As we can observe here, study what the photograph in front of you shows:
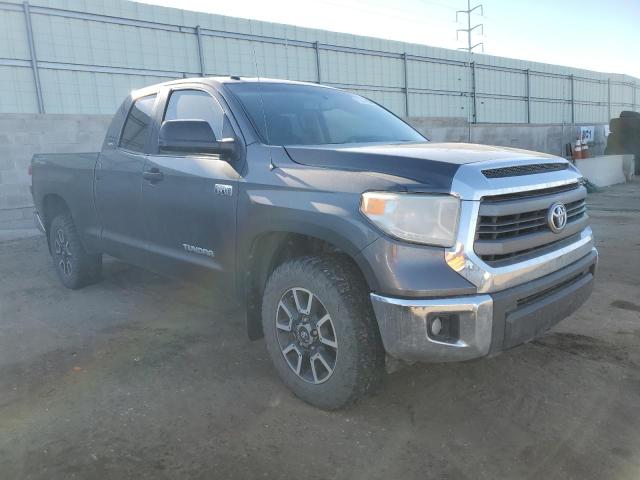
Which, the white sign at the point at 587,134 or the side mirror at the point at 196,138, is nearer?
the side mirror at the point at 196,138

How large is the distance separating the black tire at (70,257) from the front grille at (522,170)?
163 inches

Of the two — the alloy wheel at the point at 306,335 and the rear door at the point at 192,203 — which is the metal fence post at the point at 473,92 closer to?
the rear door at the point at 192,203

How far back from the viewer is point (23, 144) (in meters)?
8.67

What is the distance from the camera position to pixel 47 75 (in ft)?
33.6

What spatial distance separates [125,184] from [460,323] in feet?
9.82

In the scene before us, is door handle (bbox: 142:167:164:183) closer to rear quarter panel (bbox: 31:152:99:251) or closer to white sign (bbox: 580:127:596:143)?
rear quarter panel (bbox: 31:152:99:251)

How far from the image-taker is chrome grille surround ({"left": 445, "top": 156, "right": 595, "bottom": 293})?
8.21 ft

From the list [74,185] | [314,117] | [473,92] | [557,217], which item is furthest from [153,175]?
[473,92]

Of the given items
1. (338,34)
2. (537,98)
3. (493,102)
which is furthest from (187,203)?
(537,98)

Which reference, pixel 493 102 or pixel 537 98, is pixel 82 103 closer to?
pixel 493 102

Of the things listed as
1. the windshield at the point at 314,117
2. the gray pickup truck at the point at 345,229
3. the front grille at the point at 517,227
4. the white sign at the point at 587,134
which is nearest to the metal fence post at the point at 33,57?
the gray pickup truck at the point at 345,229

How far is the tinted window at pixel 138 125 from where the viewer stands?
171 inches

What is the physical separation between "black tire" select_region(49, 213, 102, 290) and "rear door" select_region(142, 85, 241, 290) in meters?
1.60

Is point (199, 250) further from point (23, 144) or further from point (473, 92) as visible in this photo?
point (473, 92)
